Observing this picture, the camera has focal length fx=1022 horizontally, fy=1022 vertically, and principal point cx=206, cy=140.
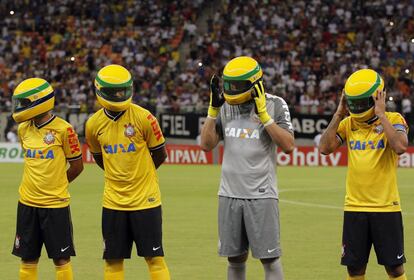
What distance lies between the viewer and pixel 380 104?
822 centimetres

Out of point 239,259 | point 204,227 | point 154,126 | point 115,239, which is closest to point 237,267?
point 239,259

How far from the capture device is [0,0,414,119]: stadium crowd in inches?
1517

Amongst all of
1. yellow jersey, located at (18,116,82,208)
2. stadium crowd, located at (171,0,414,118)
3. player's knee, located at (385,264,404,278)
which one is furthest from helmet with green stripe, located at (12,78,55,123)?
stadium crowd, located at (171,0,414,118)

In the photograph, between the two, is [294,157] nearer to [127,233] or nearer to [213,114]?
[127,233]

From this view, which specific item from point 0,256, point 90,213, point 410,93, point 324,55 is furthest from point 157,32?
point 0,256

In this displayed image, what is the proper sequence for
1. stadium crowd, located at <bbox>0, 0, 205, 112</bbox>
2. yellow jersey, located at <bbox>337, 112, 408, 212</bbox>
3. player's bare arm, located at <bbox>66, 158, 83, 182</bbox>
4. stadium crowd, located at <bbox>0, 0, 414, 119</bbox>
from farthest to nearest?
stadium crowd, located at <bbox>0, 0, 205, 112</bbox> < stadium crowd, located at <bbox>0, 0, 414, 119</bbox> < player's bare arm, located at <bbox>66, 158, 83, 182</bbox> < yellow jersey, located at <bbox>337, 112, 408, 212</bbox>

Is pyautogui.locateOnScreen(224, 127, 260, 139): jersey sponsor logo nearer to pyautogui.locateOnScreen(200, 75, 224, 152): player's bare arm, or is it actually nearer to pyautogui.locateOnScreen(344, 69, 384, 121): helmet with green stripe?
pyautogui.locateOnScreen(200, 75, 224, 152): player's bare arm

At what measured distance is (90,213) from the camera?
18234mm

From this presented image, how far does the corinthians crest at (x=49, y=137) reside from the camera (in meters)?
9.09

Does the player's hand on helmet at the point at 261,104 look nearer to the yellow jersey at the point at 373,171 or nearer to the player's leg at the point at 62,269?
the yellow jersey at the point at 373,171

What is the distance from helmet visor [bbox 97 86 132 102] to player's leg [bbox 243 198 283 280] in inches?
56.4

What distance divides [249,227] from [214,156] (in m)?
25.9

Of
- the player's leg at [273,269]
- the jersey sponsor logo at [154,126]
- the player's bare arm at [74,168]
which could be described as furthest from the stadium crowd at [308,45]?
the player's leg at [273,269]

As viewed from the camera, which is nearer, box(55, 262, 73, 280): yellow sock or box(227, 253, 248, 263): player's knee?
box(227, 253, 248, 263): player's knee
